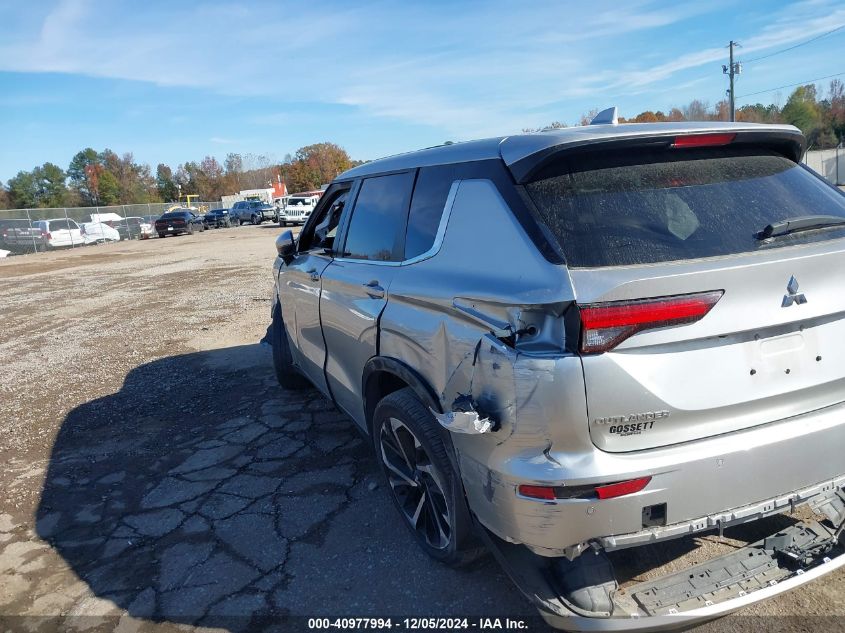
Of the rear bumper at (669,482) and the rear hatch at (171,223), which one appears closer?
the rear bumper at (669,482)

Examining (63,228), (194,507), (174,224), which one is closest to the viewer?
(194,507)

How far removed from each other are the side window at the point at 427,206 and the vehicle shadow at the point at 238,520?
155 cm

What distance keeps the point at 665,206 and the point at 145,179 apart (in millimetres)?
119774

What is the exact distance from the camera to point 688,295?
209cm

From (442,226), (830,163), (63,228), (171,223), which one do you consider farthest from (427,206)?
(830,163)

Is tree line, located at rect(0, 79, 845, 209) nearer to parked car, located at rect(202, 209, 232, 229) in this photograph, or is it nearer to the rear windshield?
parked car, located at rect(202, 209, 232, 229)

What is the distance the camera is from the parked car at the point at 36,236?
104 feet

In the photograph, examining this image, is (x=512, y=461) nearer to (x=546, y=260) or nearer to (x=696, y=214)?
(x=546, y=260)

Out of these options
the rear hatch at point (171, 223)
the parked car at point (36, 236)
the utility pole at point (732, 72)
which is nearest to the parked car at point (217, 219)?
the rear hatch at point (171, 223)

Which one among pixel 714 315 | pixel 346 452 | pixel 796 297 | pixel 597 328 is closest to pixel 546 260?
pixel 597 328

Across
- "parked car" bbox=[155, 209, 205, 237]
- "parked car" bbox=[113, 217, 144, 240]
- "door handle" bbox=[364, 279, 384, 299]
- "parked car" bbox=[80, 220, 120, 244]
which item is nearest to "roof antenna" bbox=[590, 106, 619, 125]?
"door handle" bbox=[364, 279, 384, 299]

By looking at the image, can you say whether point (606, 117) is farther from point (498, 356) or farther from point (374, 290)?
point (498, 356)

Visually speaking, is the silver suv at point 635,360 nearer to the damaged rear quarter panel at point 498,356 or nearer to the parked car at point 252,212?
the damaged rear quarter panel at point 498,356

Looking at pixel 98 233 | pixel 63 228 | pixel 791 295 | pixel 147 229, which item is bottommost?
pixel 791 295
